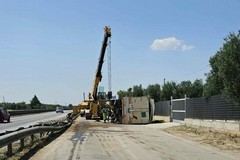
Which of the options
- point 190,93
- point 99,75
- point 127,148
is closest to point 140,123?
point 99,75

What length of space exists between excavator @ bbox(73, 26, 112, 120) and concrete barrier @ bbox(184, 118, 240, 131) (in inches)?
651

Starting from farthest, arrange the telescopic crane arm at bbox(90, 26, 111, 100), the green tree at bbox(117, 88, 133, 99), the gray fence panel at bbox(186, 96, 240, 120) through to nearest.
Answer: the green tree at bbox(117, 88, 133, 99), the telescopic crane arm at bbox(90, 26, 111, 100), the gray fence panel at bbox(186, 96, 240, 120)

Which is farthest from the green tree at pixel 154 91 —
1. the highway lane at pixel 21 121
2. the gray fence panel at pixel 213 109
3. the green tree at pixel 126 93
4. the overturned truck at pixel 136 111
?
the gray fence panel at pixel 213 109

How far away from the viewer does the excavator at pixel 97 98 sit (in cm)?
5078

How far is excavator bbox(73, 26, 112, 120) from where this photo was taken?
50.8 m

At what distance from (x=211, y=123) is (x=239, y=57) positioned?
837 cm

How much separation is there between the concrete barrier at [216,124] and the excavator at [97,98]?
16535 millimetres

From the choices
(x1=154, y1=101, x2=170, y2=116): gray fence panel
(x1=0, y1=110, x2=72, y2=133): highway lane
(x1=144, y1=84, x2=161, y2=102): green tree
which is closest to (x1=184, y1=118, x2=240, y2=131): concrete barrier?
(x1=154, y1=101, x2=170, y2=116): gray fence panel

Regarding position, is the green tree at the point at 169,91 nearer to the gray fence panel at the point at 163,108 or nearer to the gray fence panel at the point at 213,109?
the gray fence panel at the point at 163,108

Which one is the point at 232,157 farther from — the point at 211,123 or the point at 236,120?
the point at 211,123

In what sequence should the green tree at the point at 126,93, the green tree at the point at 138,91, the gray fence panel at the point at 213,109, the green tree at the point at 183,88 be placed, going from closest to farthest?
the gray fence panel at the point at 213,109
the green tree at the point at 183,88
the green tree at the point at 138,91
the green tree at the point at 126,93

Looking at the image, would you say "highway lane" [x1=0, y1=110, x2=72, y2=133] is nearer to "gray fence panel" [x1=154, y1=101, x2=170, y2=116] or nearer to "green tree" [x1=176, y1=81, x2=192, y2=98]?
"gray fence panel" [x1=154, y1=101, x2=170, y2=116]

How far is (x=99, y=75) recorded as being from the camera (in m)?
54.5

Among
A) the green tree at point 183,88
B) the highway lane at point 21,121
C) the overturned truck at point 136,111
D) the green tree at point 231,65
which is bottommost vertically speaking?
the highway lane at point 21,121
